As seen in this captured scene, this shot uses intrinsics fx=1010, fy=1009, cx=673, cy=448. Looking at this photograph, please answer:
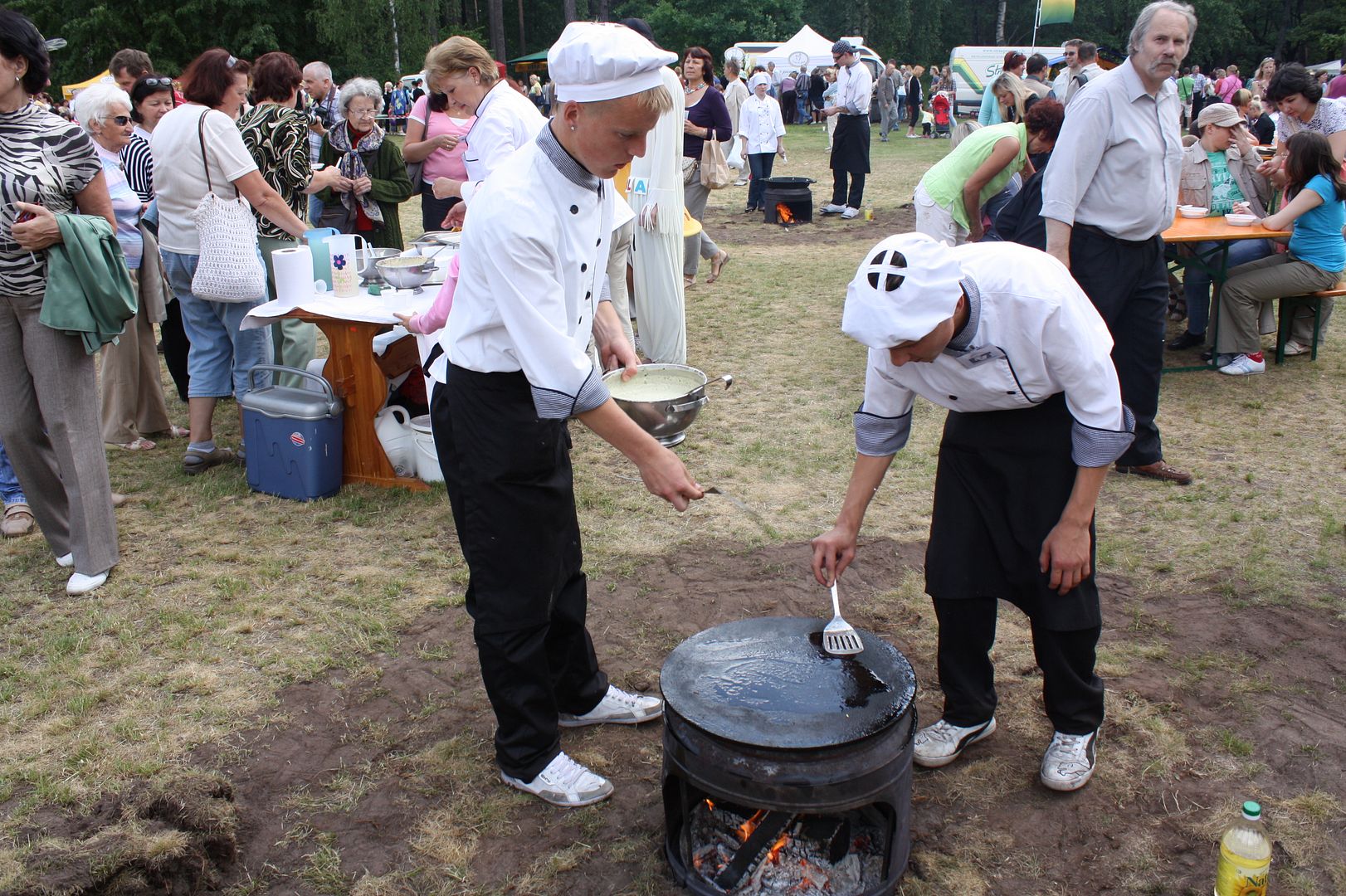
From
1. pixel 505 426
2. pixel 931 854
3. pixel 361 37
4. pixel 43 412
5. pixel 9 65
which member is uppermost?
pixel 361 37

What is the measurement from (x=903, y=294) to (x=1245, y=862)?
1.50 m

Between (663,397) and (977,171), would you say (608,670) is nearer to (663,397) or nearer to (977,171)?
(663,397)

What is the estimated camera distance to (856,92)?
11.9 metres

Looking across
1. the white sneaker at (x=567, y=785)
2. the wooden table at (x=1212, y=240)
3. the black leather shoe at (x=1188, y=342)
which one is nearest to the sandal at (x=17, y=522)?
the white sneaker at (x=567, y=785)

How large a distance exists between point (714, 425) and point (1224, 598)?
2.82 meters

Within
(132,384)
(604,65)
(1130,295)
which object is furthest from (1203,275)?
(132,384)

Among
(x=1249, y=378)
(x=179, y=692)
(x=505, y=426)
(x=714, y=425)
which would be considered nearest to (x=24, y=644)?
(x=179, y=692)

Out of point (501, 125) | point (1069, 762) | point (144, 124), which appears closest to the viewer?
point (1069, 762)

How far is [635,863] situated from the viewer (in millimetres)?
2592

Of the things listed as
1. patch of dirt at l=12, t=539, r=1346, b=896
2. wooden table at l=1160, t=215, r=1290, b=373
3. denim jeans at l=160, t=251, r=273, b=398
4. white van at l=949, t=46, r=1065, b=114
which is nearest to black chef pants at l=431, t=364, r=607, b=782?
patch of dirt at l=12, t=539, r=1346, b=896

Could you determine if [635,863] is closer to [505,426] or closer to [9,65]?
[505,426]

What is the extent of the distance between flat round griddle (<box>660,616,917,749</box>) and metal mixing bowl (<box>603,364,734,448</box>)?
2569 millimetres

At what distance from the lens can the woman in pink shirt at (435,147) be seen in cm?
702

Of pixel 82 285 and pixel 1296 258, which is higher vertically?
pixel 82 285
